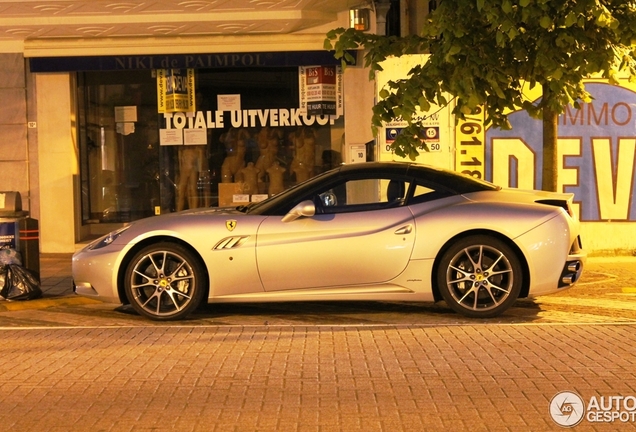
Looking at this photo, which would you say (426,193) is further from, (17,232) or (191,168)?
(191,168)

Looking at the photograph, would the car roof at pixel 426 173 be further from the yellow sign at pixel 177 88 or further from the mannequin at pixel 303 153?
the yellow sign at pixel 177 88

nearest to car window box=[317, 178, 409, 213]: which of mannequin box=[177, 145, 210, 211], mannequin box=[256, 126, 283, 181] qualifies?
mannequin box=[256, 126, 283, 181]

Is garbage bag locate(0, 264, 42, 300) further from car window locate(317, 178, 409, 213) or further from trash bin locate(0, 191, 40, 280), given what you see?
car window locate(317, 178, 409, 213)

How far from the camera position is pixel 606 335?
27.2 ft

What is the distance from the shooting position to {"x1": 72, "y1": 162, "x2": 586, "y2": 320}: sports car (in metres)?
9.04

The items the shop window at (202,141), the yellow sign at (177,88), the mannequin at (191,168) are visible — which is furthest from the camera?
the mannequin at (191,168)

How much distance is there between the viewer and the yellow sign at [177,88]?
1650 cm

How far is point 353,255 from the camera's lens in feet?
29.7

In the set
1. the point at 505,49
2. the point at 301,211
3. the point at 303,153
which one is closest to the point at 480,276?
the point at 301,211

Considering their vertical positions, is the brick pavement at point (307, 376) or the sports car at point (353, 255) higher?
the sports car at point (353, 255)

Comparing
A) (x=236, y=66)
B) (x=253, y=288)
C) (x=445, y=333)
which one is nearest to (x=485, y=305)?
(x=445, y=333)

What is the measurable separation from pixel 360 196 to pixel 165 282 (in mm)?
2008

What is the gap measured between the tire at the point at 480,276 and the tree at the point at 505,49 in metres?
1.67

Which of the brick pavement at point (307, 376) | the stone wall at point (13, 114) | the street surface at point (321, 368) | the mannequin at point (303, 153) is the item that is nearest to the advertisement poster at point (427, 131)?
the mannequin at point (303, 153)
